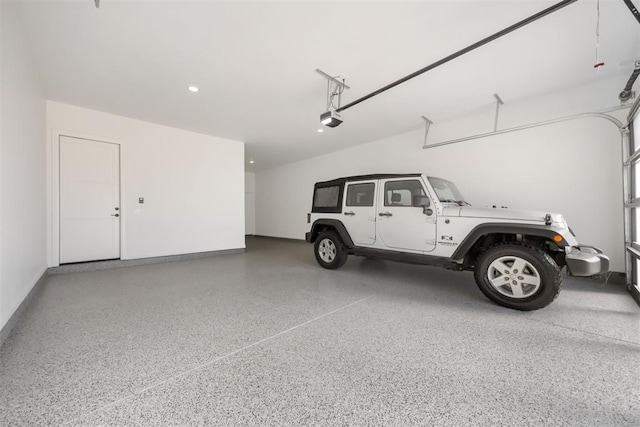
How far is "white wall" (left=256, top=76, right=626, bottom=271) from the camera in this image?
3711 mm

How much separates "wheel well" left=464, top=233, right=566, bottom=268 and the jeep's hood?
24 centimetres

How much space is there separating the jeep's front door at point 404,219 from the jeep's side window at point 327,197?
3.07 ft

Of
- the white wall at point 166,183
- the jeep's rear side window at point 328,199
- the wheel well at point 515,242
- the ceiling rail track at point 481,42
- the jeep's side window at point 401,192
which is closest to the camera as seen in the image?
the ceiling rail track at point 481,42

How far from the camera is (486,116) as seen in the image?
4750 mm

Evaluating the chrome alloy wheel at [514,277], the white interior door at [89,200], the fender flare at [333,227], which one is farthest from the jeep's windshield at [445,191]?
the white interior door at [89,200]

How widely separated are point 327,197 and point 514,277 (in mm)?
3109

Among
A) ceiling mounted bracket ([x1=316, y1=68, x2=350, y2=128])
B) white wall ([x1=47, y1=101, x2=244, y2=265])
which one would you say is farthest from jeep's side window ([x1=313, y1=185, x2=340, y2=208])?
white wall ([x1=47, y1=101, x2=244, y2=265])

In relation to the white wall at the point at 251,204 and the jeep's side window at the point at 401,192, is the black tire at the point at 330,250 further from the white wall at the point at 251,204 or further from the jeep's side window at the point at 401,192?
the white wall at the point at 251,204

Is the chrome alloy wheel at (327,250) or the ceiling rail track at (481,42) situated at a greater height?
the ceiling rail track at (481,42)

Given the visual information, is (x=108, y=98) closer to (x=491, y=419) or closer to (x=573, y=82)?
(x=491, y=419)

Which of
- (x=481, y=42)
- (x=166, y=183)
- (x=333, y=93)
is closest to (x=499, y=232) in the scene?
(x=481, y=42)

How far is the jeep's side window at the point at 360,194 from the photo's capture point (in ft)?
13.3

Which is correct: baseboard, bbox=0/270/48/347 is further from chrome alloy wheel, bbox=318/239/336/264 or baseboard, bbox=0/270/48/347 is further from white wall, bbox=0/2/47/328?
chrome alloy wheel, bbox=318/239/336/264

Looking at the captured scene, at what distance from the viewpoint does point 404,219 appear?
358cm
